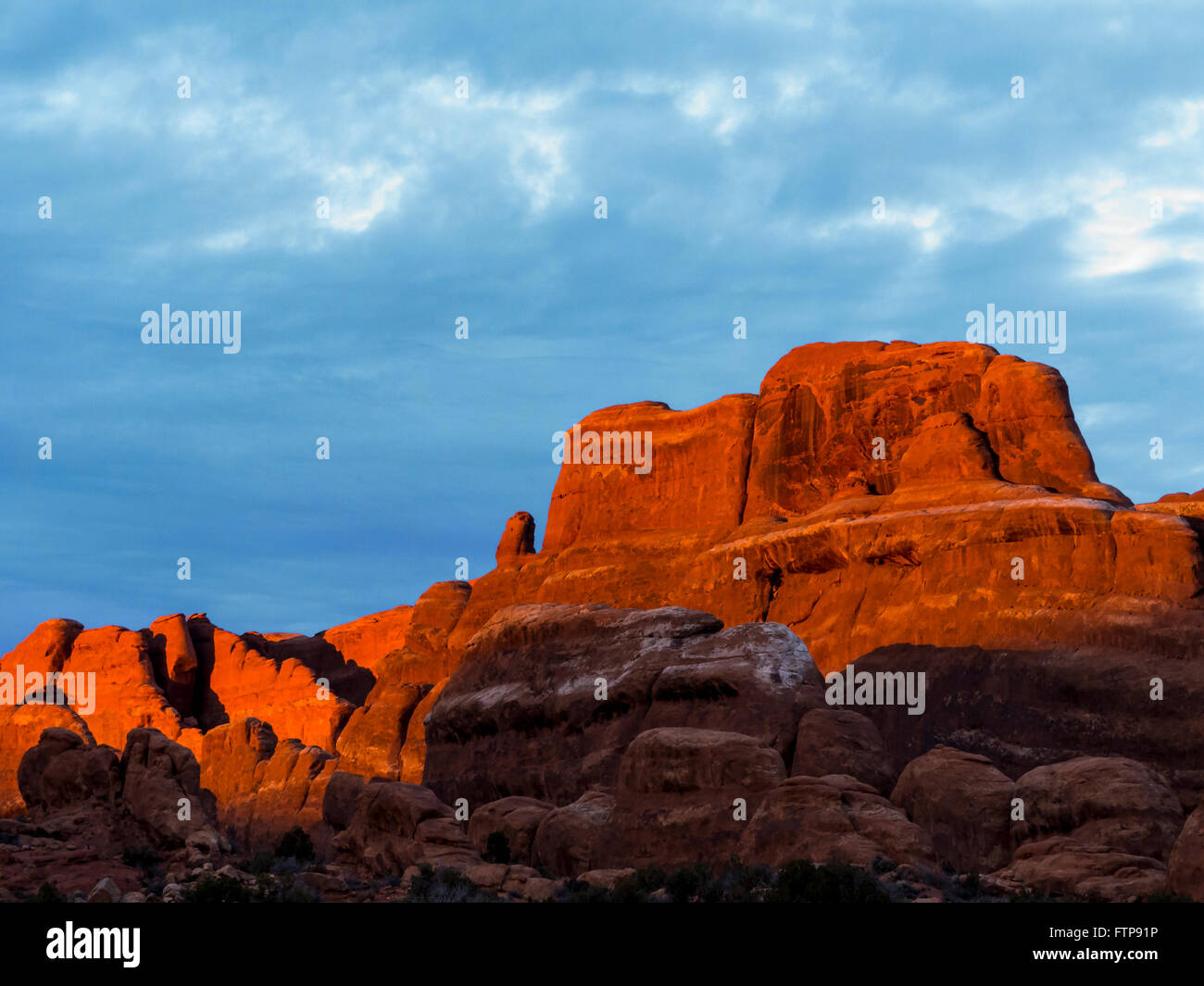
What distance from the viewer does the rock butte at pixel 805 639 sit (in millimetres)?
27625

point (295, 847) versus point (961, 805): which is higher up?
point (961, 805)

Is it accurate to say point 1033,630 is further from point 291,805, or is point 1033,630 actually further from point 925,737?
point 291,805

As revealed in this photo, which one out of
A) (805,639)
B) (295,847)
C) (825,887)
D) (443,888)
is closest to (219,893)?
(443,888)

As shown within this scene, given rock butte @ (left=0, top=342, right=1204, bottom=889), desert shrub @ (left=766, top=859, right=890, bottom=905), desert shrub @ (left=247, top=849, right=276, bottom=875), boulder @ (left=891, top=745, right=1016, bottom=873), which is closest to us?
desert shrub @ (left=766, top=859, right=890, bottom=905)

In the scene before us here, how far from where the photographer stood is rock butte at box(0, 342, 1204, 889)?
27625 millimetres

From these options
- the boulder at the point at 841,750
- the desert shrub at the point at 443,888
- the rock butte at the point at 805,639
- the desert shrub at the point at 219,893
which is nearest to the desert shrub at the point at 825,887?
the rock butte at the point at 805,639

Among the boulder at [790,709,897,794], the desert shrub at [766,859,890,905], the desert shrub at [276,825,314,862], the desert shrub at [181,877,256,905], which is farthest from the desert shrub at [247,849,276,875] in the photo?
the boulder at [790,709,897,794]

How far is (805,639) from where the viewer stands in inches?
2095

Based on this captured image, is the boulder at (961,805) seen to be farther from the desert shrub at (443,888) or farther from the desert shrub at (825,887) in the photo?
the desert shrub at (443,888)

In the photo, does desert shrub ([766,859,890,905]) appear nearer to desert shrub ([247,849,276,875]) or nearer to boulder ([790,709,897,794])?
desert shrub ([247,849,276,875])

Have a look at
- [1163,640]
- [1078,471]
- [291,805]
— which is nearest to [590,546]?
[291,805]

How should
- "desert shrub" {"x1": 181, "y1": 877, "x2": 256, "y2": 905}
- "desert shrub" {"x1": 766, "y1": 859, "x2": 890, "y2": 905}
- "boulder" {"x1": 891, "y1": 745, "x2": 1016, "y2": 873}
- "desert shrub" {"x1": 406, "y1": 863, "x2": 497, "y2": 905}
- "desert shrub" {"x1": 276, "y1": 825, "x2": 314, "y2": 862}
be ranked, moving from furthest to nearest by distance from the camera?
1. "desert shrub" {"x1": 276, "y1": 825, "x2": 314, "y2": 862}
2. "boulder" {"x1": 891, "y1": 745, "x2": 1016, "y2": 873}
3. "desert shrub" {"x1": 406, "y1": 863, "x2": 497, "y2": 905}
4. "desert shrub" {"x1": 181, "y1": 877, "x2": 256, "y2": 905}
5. "desert shrub" {"x1": 766, "y1": 859, "x2": 890, "y2": 905}

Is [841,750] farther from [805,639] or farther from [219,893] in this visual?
[805,639]
